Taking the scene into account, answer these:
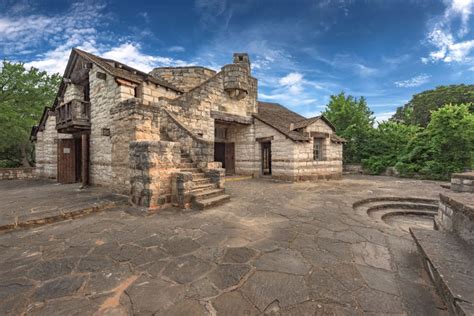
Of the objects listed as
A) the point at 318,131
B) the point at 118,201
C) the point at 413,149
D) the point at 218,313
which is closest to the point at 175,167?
the point at 118,201

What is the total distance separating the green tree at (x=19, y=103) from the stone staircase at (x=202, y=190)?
18.3 meters

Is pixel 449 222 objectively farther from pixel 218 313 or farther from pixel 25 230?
pixel 25 230

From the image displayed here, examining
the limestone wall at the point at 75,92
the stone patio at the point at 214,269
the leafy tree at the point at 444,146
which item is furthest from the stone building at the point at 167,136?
the leafy tree at the point at 444,146

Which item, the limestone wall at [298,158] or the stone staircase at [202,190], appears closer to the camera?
the stone staircase at [202,190]

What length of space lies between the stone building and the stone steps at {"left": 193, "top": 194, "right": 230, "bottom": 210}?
30 millimetres

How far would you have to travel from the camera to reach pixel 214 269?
250cm

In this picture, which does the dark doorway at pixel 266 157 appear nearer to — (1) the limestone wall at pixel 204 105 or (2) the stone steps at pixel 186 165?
(1) the limestone wall at pixel 204 105

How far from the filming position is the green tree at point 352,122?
16328 mm

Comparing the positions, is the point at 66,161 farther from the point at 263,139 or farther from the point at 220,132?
the point at 263,139

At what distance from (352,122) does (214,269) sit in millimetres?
20393

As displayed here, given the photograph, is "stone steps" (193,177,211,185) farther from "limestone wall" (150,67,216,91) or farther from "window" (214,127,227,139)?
"limestone wall" (150,67,216,91)

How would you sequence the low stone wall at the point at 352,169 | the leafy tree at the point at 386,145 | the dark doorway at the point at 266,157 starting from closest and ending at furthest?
the dark doorway at the point at 266,157
the leafy tree at the point at 386,145
the low stone wall at the point at 352,169

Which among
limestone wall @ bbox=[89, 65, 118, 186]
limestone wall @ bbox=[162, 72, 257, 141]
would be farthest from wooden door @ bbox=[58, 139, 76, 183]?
limestone wall @ bbox=[162, 72, 257, 141]

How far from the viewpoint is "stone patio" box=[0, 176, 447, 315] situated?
191cm
